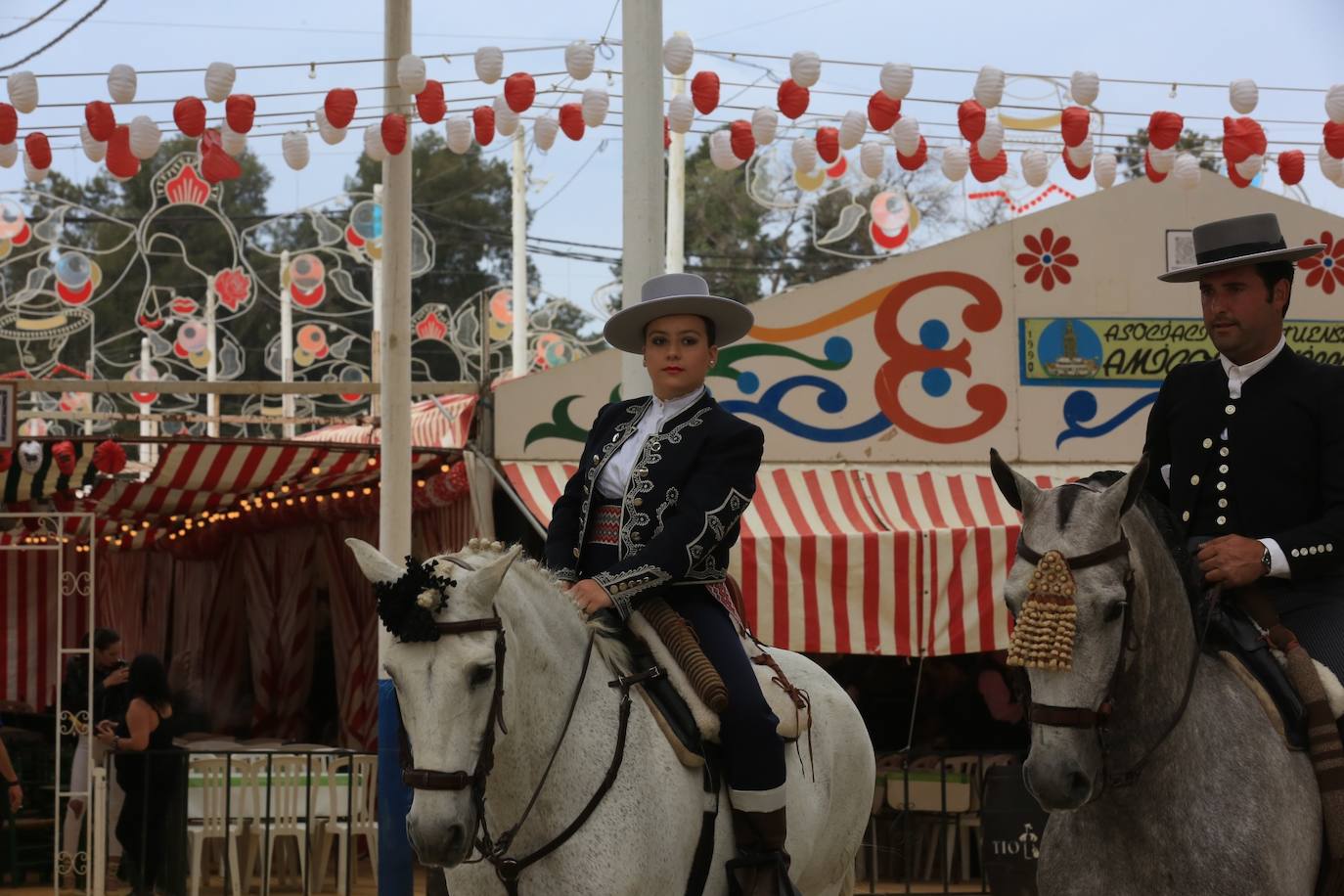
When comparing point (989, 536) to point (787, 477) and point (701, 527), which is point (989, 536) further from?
point (701, 527)

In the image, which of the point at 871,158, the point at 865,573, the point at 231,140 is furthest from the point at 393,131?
the point at 865,573

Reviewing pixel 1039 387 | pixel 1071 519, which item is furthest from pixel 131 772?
pixel 1071 519

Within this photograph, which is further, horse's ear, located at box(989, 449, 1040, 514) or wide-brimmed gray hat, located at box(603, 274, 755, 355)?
wide-brimmed gray hat, located at box(603, 274, 755, 355)

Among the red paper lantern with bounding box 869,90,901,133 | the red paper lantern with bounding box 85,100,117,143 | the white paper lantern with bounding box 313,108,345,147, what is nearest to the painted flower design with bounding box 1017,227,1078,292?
the red paper lantern with bounding box 869,90,901,133

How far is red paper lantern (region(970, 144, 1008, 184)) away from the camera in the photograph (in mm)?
10625

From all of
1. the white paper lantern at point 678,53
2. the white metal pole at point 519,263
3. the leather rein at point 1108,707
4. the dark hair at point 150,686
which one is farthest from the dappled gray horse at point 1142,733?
the white metal pole at point 519,263

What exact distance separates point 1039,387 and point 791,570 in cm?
282

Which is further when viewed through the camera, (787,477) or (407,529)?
(787,477)

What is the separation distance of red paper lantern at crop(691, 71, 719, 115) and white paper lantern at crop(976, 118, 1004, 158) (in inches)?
69.6

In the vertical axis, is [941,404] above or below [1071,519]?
above

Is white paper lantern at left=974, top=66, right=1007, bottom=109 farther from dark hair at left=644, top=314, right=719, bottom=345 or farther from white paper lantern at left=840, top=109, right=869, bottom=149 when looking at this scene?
dark hair at left=644, top=314, right=719, bottom=345

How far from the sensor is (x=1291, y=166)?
11.2m

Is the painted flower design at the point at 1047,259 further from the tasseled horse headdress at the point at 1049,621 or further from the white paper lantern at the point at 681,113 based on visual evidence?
the tasseled horse headdress at the point at 1049,621

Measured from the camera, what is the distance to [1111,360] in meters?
12.8
